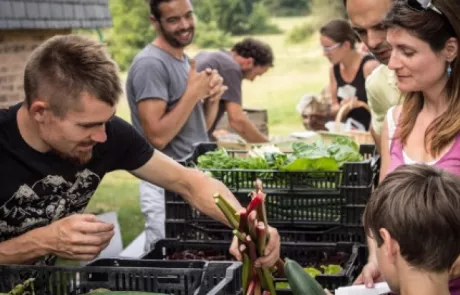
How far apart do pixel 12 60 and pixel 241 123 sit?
14.9 ft

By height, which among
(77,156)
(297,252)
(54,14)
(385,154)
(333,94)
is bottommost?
(297,252)

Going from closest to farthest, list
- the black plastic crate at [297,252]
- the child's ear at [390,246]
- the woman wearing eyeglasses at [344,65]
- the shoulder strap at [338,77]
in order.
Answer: the child's ear at [390,246]
the black plastic crate at [297,252]
the woman wearing eyeglasses at [344,65]
the shoulder strap at [338,77]

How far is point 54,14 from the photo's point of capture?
1056 cm

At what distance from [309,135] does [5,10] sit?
402 cm

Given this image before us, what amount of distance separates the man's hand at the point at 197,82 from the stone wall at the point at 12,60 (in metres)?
5.25

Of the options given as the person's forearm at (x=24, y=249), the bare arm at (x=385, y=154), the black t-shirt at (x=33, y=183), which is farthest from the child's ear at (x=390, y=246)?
the black t-shirt at (x=33, y=183)

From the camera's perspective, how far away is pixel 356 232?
4.25 metres

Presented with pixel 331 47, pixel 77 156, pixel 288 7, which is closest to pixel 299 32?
pixel 288 7

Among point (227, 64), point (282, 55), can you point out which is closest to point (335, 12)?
point (282, 55)

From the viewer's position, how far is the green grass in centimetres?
1675

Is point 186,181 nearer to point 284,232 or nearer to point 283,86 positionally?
point 284,232

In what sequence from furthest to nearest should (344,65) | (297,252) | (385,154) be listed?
(344,65), (297,252), (385,154)

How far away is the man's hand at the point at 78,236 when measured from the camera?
3100 millimetres

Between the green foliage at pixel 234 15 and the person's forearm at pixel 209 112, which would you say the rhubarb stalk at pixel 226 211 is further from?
the green foliage at pixel 234 15
